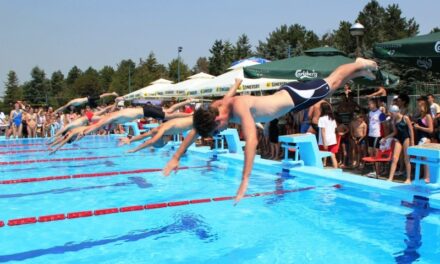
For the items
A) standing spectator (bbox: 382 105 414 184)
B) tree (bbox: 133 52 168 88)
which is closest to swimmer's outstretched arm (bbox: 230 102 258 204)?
standing spectator (bbox: 382 105 414 184)

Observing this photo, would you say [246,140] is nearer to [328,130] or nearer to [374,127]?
[374,127]

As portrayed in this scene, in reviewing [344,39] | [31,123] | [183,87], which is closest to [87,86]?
[344,39]

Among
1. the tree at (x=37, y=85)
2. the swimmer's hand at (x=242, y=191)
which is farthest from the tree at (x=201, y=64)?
the swimmer's hand at (x=242, y=191)

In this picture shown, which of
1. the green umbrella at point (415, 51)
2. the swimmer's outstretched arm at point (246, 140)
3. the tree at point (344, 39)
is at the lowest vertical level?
the swimmer's outstretched arm at point (246, 140)

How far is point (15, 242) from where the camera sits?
220 inches

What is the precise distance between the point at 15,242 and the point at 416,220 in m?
5.23

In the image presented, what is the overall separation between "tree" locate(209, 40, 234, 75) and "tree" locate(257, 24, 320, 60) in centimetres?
370

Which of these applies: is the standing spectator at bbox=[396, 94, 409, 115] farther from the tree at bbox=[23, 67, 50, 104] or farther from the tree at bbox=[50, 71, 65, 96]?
the tree at bbox=[50, 71, 65, 96]

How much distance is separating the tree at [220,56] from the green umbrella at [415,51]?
4246 cm

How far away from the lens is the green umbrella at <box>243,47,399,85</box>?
407 inches

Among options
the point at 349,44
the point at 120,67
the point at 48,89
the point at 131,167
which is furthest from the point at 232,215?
the point at 120,67

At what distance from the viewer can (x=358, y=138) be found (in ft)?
30.0

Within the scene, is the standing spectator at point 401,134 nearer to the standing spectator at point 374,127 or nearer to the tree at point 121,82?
the standing spectator at point 374,127

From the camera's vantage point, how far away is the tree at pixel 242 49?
52.0 m
